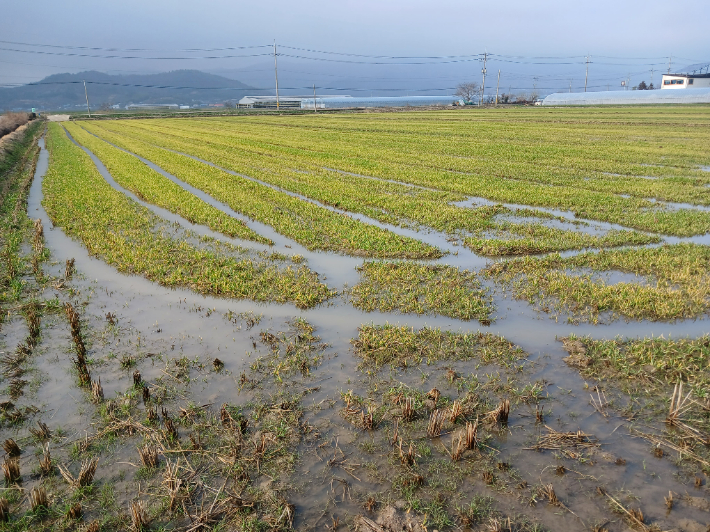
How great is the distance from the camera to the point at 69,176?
22234mm

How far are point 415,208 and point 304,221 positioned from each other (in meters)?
3.63

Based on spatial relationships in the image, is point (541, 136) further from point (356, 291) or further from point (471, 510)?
point (471, 510)

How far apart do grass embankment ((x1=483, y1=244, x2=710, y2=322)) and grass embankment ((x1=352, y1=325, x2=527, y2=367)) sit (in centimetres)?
185

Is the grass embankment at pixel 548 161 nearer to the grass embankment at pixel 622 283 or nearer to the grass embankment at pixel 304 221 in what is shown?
the grass embankment at pixel 622 283

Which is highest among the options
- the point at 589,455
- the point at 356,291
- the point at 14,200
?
the point at 14,200

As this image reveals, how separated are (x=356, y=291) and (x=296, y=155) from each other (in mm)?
20383

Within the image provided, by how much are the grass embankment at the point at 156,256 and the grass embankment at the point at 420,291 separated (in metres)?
0.93

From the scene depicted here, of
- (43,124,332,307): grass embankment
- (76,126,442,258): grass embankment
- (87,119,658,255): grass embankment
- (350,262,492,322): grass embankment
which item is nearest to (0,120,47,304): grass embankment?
(43,124,332,307): grass embankment

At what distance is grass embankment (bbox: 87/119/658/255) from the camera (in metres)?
11.4

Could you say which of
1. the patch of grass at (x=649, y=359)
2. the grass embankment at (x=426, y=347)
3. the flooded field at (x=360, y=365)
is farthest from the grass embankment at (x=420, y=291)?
the patch of grass at (x=649, y=359)

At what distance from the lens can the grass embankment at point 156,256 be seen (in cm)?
923

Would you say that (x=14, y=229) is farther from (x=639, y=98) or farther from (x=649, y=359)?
(x=639, y=98)

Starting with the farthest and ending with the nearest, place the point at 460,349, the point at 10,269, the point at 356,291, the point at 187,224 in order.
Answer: the point at 187,224 < the point at 10,269 < the point at 356,291 < the point at 460,349

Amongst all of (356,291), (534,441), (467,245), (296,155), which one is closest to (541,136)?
(296,155)
